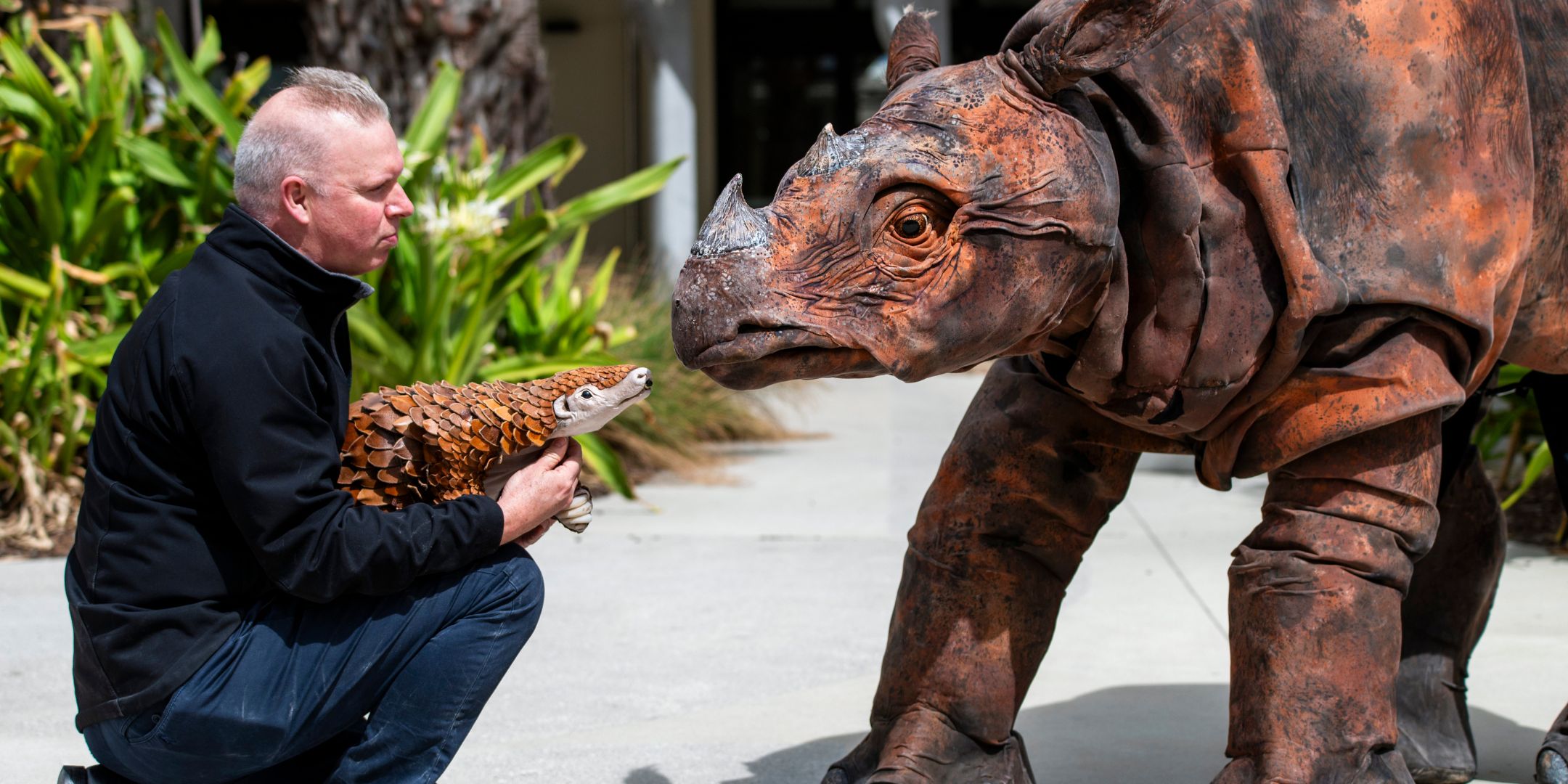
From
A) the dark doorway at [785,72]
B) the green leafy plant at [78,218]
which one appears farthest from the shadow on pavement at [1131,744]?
the dark doorway at [785,72]

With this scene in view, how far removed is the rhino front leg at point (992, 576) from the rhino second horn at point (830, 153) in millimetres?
705

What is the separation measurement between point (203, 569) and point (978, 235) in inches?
49.6

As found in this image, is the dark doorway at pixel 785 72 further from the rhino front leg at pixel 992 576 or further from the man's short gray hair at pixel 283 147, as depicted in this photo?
the man's short gray hair at pixel 283 147

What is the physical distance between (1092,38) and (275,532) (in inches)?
54.3

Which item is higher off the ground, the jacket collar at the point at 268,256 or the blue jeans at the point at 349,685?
the jacket collar at the point at 268,256

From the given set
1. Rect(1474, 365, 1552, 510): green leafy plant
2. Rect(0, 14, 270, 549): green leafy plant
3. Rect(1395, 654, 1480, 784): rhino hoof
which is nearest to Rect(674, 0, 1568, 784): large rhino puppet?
Rect(1395, 654, 1480, 784): rhino hoof

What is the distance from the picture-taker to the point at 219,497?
2334 mm

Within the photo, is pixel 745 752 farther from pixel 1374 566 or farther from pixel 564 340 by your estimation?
pixel 564 340

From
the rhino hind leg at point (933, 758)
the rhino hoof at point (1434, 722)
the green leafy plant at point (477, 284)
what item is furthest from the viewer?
the green leafy plant at point (477, 284)

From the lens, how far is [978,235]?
218cm

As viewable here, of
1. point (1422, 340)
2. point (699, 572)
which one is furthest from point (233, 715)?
point (699, 572)

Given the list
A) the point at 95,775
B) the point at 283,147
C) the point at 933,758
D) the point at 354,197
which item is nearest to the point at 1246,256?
the point at 933,758

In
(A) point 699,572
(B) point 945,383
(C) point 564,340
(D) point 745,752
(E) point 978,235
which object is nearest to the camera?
(E) point 978,235

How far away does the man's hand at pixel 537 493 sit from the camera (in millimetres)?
2432
